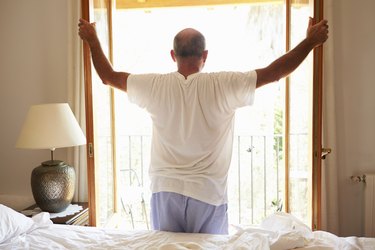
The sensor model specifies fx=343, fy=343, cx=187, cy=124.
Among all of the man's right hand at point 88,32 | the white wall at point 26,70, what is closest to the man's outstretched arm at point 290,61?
the man's right hand at point 88,32

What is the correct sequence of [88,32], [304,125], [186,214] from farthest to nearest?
[304,125] → [88,32] → [186,214]

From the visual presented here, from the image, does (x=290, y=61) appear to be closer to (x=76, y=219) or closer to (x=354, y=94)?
(x=354, y=94)

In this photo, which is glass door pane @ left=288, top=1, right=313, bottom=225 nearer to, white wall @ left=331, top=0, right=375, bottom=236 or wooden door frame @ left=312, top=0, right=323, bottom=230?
wooden door frame @ left=312, top=0, right=323, bottom=230

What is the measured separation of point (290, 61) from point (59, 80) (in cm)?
207

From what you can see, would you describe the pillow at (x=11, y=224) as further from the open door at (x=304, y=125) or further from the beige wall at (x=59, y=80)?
the open door at (x=304, y=125)

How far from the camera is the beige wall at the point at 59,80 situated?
2646 millimetres

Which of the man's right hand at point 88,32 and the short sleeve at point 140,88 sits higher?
the man's right hand at point 88,32

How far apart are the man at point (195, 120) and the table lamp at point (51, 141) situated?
2.97 feet

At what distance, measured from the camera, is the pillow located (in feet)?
5.50

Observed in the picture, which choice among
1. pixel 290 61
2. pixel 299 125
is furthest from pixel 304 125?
pixel 290 61

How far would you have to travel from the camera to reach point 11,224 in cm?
173

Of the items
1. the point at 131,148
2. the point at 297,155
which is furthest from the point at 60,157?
the point at 297,155

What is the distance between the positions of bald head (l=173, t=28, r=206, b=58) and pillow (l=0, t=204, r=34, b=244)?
1184 mm

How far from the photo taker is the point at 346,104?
2670 millimetres
